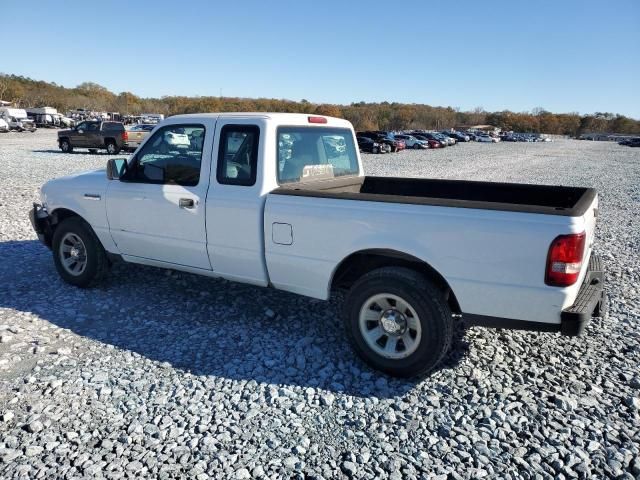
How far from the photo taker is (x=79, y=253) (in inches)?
220

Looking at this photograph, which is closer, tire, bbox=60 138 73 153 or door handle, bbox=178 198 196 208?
door handle, bbox=178 198 196 208

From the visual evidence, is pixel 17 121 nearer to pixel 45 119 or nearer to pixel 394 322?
pixel 45 119

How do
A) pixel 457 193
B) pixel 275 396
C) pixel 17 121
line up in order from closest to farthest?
pixel 275 396, pixel 457 193, pixel 17 121

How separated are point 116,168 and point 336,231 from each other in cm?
262

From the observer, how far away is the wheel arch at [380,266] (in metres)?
3.75

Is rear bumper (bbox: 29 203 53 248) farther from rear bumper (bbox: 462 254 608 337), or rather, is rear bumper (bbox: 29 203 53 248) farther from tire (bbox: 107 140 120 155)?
tire (bbox: 107 140 120 155)

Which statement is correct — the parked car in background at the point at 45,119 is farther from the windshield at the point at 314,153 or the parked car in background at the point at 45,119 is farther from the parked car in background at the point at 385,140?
the windshield at the point at 314,153

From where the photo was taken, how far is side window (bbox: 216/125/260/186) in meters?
4.38

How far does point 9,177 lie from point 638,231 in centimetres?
1693

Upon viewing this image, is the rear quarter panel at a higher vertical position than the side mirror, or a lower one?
lower

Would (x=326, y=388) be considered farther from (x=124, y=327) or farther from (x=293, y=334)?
(x=124, y=327)

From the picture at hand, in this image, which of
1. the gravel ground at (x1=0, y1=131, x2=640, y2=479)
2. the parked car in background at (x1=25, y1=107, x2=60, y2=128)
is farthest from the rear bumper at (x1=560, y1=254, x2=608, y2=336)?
the parked car in background at (x1=25, y1=107, x2=60, y2=128)

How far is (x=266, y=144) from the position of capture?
4375 mm

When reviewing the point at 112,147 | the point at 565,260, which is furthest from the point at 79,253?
the point at 112,147
